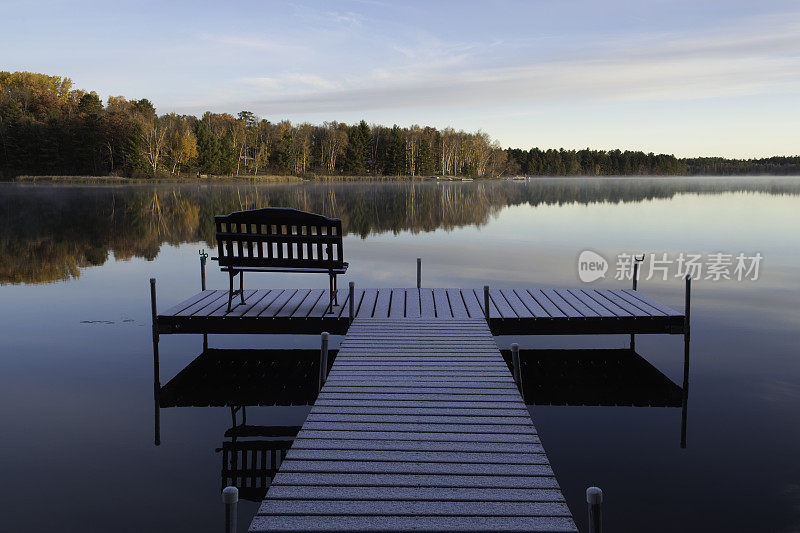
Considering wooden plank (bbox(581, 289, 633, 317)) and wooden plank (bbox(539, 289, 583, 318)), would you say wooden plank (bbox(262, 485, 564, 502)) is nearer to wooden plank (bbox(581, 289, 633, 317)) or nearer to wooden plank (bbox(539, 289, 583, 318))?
wooden plank (bbox(539, 289, 583, 318))

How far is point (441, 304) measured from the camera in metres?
9.31

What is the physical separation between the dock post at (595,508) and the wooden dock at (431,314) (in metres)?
5.07

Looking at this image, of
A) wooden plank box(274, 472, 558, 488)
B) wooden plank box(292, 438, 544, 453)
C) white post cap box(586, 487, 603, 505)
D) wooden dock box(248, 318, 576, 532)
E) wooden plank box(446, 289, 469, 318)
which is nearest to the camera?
white post cap box(586, 487, 603, 505)

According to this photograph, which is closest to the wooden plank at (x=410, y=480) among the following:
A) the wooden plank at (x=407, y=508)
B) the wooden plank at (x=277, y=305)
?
the wooden plank at (x=407, y=508)

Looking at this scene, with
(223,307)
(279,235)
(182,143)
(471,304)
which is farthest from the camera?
(182,143)

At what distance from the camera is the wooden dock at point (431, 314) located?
8.36 metres

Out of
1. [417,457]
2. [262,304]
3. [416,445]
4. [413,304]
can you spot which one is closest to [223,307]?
[262,304]

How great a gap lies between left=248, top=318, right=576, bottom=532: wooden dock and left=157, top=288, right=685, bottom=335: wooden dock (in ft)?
6.16

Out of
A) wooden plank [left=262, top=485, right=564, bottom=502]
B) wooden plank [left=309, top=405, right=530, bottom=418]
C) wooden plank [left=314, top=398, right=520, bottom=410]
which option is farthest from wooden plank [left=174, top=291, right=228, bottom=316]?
wooden plank [left=262, top=485, right=564, bottom=502]

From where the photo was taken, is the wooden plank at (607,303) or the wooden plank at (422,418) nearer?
the wooden plank at (422,418)

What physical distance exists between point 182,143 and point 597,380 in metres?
87.3

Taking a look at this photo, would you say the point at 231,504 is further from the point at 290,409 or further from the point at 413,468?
the point at 290,409

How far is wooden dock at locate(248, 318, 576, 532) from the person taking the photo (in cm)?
348

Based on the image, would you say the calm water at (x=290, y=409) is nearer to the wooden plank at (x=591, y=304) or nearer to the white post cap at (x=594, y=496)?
the wooden plank at (x=591, y=304)
